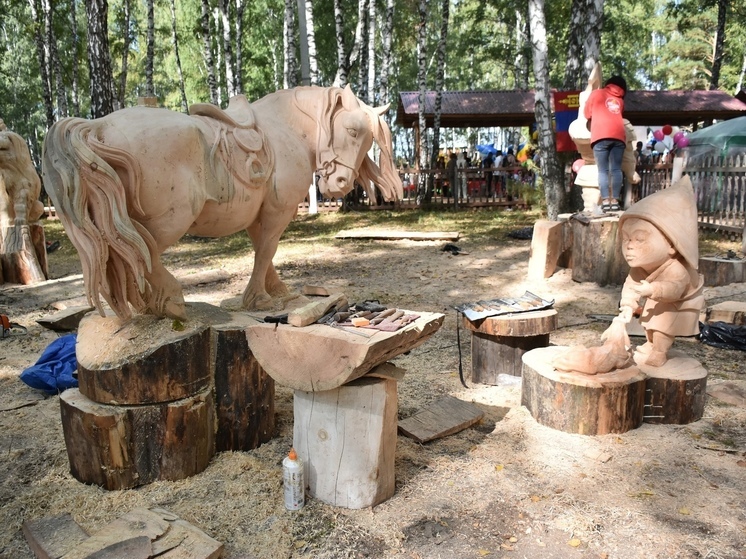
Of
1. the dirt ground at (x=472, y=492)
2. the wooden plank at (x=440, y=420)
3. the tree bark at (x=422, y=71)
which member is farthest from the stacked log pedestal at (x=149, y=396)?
the tree bark at (x=422, y=71)

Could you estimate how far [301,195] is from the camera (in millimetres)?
3506

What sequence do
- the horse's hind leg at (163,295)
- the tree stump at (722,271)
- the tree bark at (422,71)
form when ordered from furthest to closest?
1. the tree bark at (422,71)
2. the tree stump at (722,271)
3. the horse's hind leg at (163,295)

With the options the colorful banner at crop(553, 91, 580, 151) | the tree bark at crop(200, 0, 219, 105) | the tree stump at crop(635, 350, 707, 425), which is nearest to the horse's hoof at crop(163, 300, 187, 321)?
the tree stump at crop(635, 350, 707, 425)

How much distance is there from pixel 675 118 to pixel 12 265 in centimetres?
1885

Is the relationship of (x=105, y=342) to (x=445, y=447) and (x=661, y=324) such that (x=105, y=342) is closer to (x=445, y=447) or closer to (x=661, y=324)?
(x=445, y=447)

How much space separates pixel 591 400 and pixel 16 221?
7.22 m

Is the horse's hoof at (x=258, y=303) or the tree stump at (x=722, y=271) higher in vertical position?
the horse's hoof at (x=258, y=303)

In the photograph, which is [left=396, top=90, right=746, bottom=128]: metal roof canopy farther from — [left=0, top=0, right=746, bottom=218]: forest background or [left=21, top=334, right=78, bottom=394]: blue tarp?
[left=21, top=334, right=78, bottom=394]: blue tarp

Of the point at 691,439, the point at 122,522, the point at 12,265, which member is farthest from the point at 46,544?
the point at 12,265

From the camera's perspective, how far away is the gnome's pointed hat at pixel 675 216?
328 centimetres

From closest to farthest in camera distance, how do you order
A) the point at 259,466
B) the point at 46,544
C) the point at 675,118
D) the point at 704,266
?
the point at 46,544 → the point at 259,466 → the point at 704,266 → the point at 675,118

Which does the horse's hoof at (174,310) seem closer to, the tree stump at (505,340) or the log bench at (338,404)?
the log bench at (338,404)

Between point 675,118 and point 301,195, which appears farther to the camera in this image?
point 675,118

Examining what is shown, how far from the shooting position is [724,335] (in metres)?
4.85
